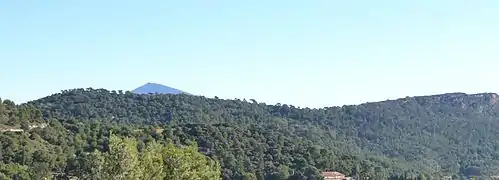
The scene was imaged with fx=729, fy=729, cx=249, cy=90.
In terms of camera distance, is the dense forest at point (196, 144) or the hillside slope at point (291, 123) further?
the hillside slope at point (291, 123)

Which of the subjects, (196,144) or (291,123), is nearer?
(196,144)

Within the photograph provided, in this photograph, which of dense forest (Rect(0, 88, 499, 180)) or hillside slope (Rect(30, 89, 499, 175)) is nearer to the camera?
dense forest (Rect(0, 88, 499, 180))

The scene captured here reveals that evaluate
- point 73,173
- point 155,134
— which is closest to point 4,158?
point 73,173

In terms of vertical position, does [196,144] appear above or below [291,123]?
below

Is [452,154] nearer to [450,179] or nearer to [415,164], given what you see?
[415,164]

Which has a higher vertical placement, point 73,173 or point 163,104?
point 163,104

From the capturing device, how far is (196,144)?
48.8 meters

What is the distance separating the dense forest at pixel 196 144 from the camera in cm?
4428

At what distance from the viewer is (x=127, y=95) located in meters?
170

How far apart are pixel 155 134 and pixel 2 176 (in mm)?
34515

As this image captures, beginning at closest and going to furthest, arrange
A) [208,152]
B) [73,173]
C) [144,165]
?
[144,165] → [73,173] → [208,152]

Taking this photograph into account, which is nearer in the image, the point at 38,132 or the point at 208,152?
the point at 38,132

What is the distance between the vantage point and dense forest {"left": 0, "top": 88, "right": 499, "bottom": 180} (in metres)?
44.3

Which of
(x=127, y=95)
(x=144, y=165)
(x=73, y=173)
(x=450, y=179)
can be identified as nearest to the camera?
(x=144, y=165)
